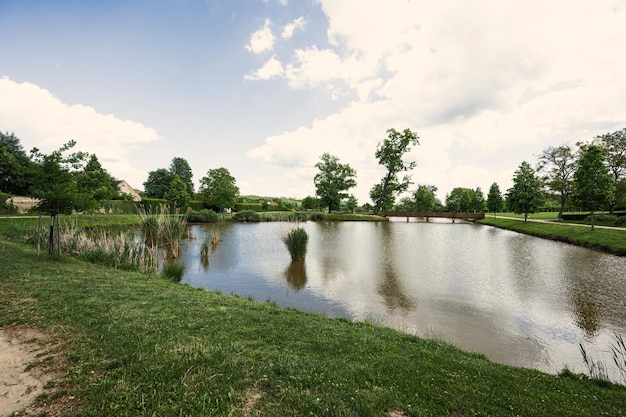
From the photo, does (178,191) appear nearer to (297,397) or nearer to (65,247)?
(65,247)

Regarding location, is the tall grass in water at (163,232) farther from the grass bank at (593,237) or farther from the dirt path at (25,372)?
the grass bank at (593,237)

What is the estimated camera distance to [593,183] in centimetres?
1966

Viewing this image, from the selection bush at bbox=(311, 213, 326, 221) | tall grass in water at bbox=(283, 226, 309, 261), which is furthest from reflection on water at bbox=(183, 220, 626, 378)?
bush at bbox=(311, 213, 326, 221)

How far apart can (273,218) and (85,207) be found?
26700mm

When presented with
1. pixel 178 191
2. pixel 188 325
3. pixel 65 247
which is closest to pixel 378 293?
pixel 188 325

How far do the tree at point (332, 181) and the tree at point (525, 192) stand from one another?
24.0 m

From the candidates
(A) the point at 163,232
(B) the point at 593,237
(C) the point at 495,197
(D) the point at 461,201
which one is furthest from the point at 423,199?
(A) the point at 163,232

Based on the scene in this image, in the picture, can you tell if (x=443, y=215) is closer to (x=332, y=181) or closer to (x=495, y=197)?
(x=495, y=197)

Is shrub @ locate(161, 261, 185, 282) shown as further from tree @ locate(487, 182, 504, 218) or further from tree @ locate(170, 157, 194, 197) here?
tree @ locate(170, 157, 194, 197)

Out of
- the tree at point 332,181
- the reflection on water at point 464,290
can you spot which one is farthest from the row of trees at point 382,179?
the reflection on water at point 464,290

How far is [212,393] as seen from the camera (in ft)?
8.45

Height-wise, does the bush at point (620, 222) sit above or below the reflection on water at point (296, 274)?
above

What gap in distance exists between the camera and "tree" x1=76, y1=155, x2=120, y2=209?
9366 millimetres

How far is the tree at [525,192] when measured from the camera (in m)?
30.0
